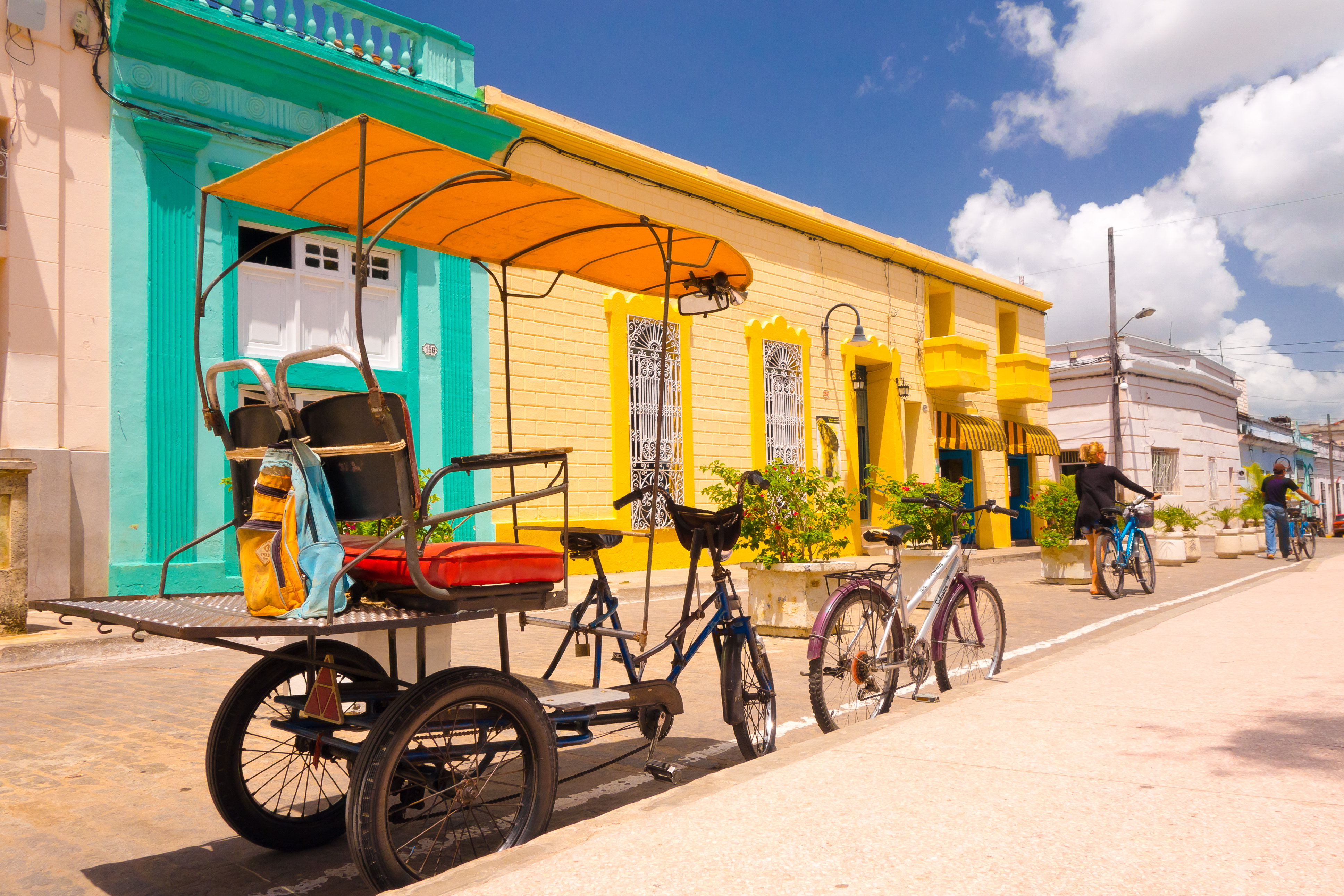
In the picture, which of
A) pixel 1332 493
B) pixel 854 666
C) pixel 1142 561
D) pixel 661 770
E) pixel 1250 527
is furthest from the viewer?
pixel 1332 493

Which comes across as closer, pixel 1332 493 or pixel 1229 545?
pixel 1229 545

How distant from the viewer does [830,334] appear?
19.5m

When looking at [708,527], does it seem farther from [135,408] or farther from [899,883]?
[135,408]

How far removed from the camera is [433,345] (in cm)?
1298

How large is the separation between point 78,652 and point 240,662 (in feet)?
4.85

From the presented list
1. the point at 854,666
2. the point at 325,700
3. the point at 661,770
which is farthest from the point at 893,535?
the point at 325,700

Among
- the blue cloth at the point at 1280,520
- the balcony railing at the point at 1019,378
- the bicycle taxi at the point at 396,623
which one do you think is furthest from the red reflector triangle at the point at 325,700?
the balcony railing at the point at 1019,378

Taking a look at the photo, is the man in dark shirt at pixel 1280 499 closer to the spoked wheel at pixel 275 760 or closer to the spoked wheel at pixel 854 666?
the spoked wheel at pixel 854 666

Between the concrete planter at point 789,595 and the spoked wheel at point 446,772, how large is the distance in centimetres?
563

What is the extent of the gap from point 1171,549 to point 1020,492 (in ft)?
29.1

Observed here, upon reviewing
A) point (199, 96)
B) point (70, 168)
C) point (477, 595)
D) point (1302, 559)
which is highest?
point (199, 96)

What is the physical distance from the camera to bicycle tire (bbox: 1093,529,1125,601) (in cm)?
1173

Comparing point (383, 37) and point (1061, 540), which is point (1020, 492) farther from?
point (383, 37)

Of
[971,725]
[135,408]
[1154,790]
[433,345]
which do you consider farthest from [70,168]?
[1154,790]
